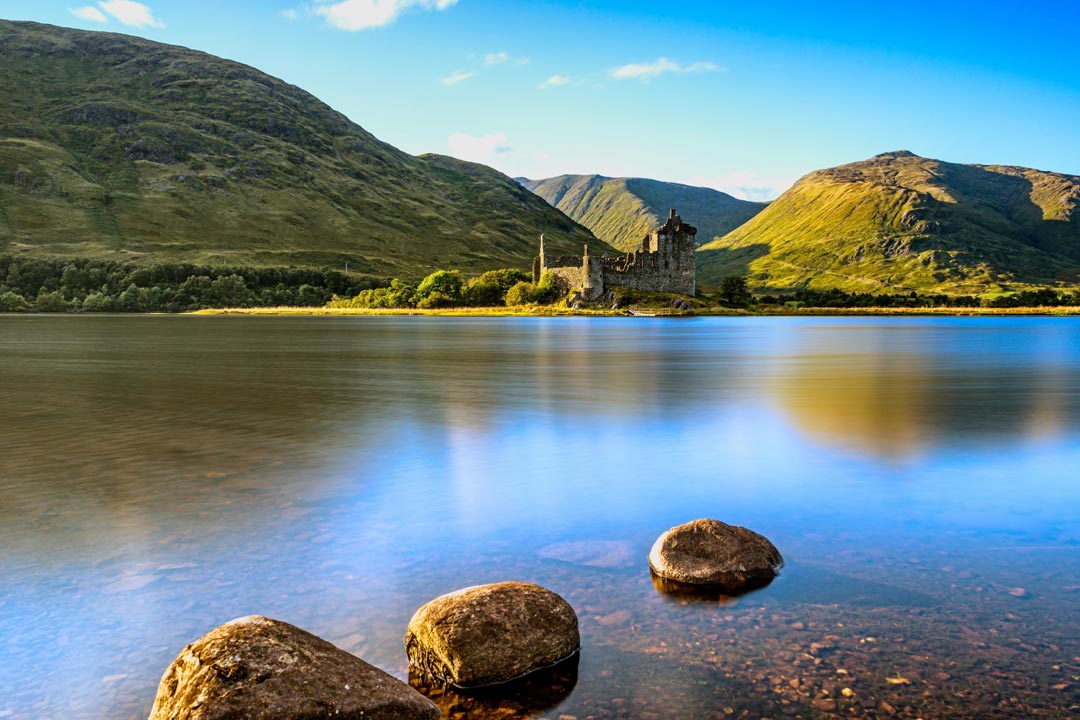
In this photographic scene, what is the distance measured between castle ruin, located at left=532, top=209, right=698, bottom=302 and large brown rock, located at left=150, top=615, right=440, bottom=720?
405 feet

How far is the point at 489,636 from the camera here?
7.50 meters

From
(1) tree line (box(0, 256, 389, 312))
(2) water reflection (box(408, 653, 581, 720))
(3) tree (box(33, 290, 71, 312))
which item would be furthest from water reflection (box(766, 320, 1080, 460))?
(3) tree (box(33, 290, 71, 312))

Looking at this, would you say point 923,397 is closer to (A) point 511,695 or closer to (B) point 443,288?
(A) point 511,695

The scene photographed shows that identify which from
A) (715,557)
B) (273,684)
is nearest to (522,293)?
(715,557)

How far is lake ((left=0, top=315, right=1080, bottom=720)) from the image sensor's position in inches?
291

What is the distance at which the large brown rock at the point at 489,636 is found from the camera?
24.1ft

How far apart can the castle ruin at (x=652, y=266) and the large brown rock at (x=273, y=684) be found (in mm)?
123400

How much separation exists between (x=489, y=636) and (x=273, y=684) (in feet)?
6.98

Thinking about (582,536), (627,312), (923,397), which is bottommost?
(923,397)

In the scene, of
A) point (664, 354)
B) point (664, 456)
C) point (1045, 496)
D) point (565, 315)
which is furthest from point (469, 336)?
point (1045, 496)

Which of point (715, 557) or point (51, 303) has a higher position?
point (51, 303)

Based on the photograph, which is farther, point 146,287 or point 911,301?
point 911,301

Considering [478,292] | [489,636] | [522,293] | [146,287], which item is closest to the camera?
[489,636]

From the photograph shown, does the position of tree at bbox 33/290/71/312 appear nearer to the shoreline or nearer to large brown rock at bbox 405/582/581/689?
the shoreline
